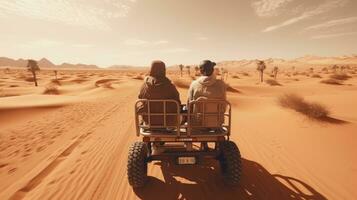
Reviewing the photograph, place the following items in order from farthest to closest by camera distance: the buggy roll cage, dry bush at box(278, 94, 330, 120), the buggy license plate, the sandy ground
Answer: dry bush at box(278, 94, 330, 120) < the sandy ground < the buggy license plate < the buggy roll cage

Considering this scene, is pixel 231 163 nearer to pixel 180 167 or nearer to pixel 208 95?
pixel 208 95

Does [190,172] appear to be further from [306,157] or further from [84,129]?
[84,129]

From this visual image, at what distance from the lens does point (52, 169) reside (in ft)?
18.2

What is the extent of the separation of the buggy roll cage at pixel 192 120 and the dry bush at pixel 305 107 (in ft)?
21.9

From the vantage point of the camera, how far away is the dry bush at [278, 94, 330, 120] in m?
9.13

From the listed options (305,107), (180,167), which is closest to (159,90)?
(180,167)

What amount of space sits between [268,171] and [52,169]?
525 cm

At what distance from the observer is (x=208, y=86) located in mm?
4551

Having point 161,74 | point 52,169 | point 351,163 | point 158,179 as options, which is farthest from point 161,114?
point 351,163

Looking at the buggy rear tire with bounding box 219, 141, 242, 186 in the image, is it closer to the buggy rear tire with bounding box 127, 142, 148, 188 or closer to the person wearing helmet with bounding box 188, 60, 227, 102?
the person wearing helmet with bounding box 188, 60, 227, 102

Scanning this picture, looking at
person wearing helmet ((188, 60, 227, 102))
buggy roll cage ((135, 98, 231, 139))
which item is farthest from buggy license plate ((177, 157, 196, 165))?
person wearing helmet ((188, 60, 227, 102))

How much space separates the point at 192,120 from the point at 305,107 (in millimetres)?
7664

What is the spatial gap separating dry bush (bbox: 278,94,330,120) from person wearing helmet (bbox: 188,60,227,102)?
6603mm

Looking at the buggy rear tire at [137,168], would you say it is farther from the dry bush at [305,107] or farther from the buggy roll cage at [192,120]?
the dry bush at [305,107]
